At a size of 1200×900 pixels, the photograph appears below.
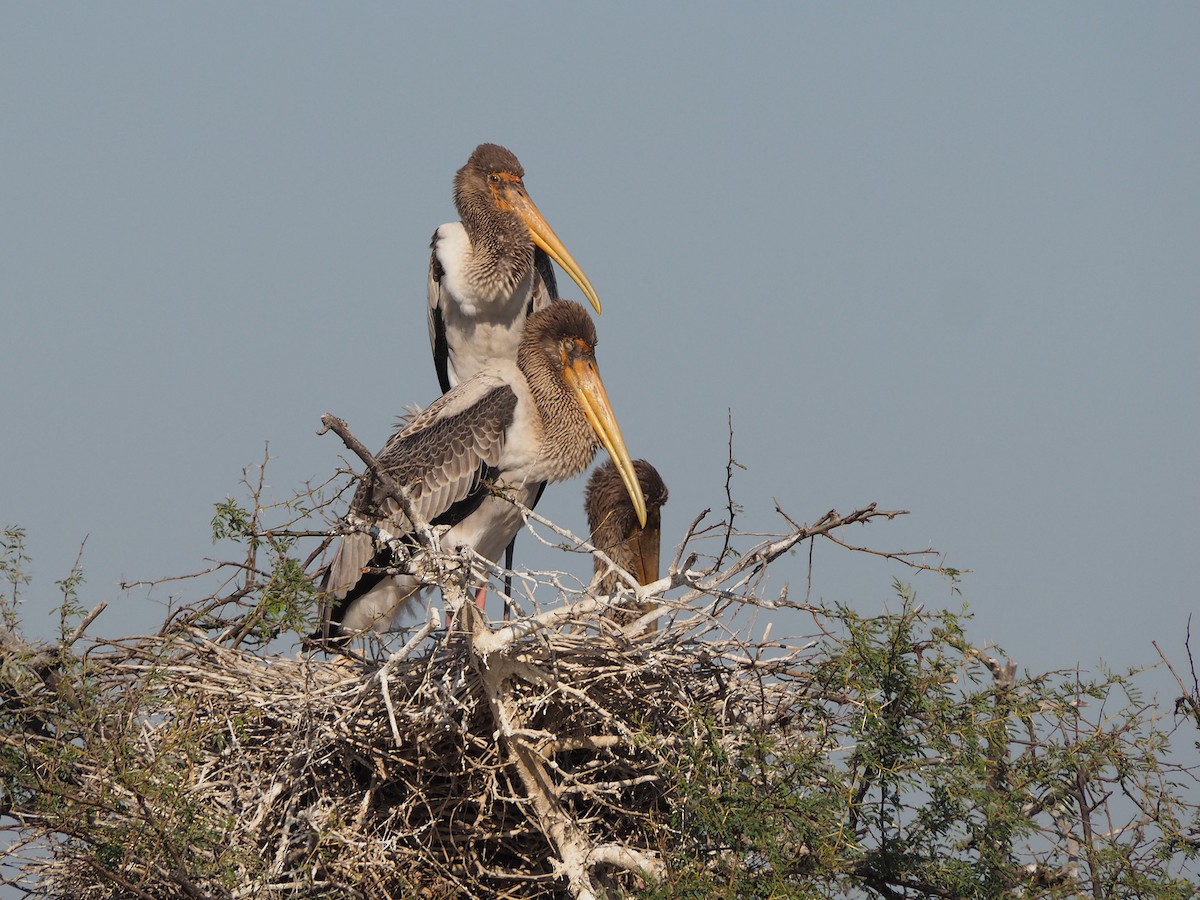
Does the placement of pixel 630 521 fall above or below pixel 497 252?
below

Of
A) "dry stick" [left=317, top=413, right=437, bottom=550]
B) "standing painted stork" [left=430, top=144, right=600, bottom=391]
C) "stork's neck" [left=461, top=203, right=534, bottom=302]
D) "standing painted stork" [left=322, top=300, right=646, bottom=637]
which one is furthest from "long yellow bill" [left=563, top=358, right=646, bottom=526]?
"dry stick" [left=317, top=413, right=437, bottom=550]

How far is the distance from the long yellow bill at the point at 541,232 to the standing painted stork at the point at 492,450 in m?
0.86

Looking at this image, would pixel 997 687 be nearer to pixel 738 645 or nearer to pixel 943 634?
pixel 943 634

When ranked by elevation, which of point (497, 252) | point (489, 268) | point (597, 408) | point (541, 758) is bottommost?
point (541, 758)

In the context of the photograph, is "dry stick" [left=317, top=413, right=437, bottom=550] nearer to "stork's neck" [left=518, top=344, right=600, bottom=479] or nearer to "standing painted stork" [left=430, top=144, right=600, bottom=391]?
"stork's neck" [left=518, top=344, right=600, bottom=479]

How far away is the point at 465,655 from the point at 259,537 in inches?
31.1

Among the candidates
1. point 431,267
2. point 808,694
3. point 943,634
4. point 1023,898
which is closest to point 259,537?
point 808,694

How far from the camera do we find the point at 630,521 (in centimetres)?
772

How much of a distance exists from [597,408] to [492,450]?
580mm

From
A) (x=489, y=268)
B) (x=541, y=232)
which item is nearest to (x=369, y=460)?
(x=489, y=268)

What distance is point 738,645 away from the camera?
519 centimetres

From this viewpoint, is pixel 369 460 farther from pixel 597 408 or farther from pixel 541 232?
pixel 541 232

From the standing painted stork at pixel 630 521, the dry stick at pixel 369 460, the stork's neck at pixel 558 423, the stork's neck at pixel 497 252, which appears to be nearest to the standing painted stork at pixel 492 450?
the stork's neck at pixel 558 423

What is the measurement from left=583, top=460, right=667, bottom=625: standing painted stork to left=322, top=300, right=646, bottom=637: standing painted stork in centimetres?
36
